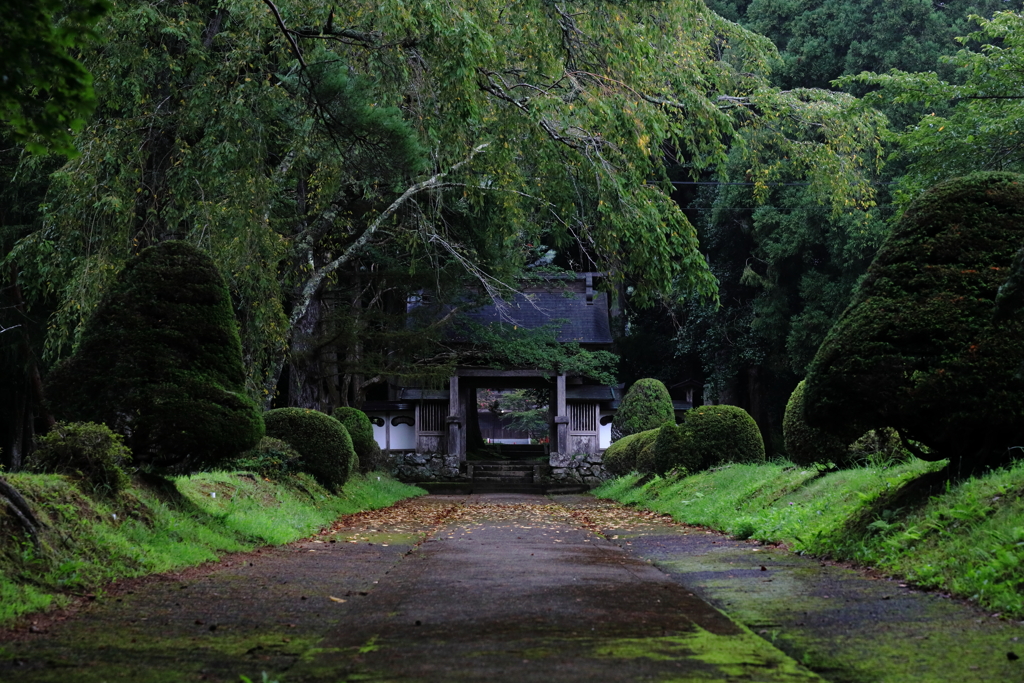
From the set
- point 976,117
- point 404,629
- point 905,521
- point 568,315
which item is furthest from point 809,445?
point 568,315

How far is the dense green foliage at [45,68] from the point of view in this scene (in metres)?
3.26

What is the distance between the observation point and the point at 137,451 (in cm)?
841

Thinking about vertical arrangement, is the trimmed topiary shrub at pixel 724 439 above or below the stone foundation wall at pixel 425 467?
above

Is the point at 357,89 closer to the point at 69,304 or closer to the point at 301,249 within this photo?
the point at 69,304

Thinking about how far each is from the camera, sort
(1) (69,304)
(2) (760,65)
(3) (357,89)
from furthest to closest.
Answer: (2) (760,65)
(1) (69,304)
(3) (357,89)

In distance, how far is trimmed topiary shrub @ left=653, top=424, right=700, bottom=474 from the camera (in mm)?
16453

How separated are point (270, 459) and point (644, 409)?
14.3 meters

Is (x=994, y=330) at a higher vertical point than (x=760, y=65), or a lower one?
lower

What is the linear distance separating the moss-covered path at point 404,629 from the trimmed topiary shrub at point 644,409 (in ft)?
59.9

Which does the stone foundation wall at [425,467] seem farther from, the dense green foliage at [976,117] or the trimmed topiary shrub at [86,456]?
the trimmed topiary shrub at [86,456]

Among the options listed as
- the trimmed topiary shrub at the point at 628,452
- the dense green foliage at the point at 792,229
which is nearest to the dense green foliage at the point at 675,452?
the trimmed topiary shrub at the point at 628,452

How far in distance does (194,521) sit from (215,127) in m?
4.58

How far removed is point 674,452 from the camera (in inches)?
663

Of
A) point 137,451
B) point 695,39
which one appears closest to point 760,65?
point 695,39
